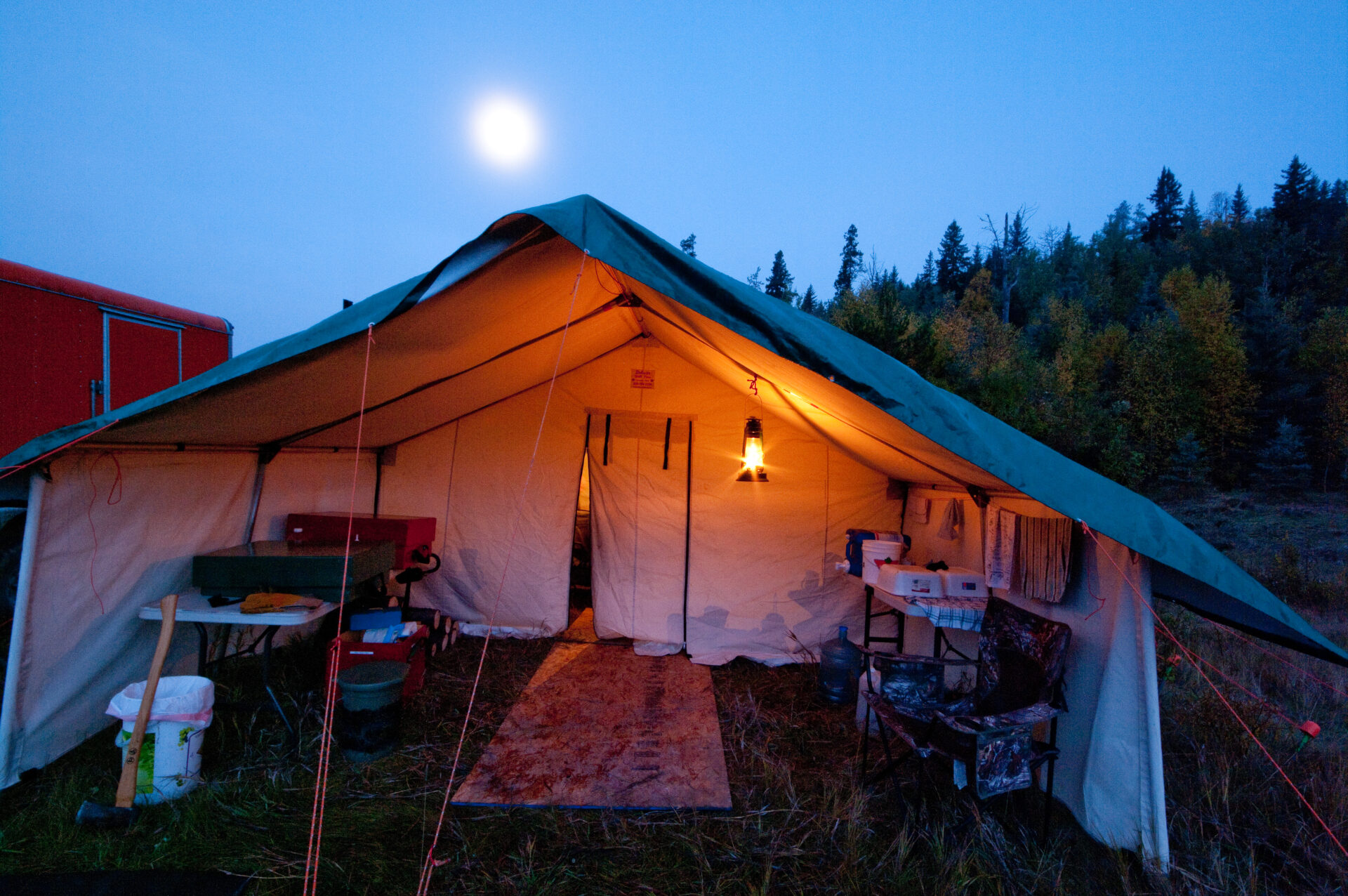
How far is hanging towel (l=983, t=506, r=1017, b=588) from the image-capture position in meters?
3.05

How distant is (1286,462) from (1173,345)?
496cm

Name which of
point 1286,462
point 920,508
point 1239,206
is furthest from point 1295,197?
point 920,508

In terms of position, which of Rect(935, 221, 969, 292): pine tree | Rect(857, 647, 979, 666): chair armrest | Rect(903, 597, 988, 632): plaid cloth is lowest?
Rect(857, 647, 979, 666): chair armrest

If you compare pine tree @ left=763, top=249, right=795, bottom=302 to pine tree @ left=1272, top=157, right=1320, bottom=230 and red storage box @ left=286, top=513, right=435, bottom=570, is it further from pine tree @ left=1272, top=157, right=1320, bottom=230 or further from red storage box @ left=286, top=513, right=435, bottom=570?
red storage box @ left=286, top=513, right=435, bottom=570

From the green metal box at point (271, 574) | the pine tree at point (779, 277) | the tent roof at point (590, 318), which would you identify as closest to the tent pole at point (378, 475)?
the tent roof at point (590, 318)

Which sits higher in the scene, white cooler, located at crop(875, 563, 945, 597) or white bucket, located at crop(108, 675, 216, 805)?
white cooler, located at crop(875, 563, 945, 597)

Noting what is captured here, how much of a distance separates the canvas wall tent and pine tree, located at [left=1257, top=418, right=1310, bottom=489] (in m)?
17.0

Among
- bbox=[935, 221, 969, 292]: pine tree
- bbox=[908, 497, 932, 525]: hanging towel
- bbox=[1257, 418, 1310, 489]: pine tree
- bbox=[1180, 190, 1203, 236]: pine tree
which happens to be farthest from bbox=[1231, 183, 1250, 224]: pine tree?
bbox=[908, 497, 932, 525]: hanging towel

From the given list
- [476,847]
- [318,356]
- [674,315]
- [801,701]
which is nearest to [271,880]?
[476,847]

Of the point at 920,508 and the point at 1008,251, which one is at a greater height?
the point at 1008,251

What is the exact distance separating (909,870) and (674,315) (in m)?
2.45

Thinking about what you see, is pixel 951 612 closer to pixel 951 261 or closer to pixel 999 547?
pixel 999 547

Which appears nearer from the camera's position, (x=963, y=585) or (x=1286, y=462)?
(x=963, y=585)

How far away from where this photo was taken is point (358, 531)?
4121mm
